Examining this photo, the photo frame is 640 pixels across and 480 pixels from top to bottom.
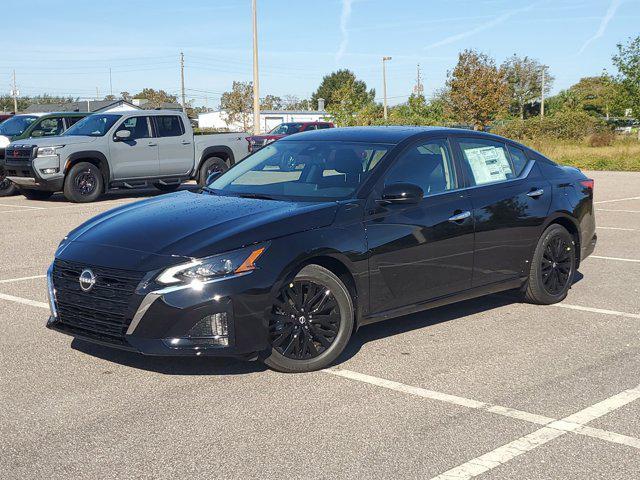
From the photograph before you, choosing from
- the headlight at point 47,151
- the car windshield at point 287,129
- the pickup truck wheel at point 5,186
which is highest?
the car windshield at point 287,129

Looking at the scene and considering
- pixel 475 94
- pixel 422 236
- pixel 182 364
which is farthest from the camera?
pixel 475 94

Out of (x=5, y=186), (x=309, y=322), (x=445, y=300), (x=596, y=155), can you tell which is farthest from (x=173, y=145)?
(x=596, y=155)

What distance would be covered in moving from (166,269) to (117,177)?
1395 centimetres

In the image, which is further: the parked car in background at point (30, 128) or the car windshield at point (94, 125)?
the parked car in background at point (30, 128)

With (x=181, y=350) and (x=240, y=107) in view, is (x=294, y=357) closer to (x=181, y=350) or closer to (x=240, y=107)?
(x=181, y=350)

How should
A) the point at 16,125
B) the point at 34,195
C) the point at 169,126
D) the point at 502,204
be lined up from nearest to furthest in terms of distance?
1. the point at 502,204
2. the point at 169,126
3. the point at 34,195
4. the point at 16,125

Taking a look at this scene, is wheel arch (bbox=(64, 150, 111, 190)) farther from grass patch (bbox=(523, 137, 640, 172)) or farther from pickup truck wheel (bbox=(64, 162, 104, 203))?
grass patch (bbox=(523, 137, 640, 172))

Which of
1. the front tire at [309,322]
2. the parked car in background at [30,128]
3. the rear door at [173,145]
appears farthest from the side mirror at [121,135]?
the front tire at [309,322]

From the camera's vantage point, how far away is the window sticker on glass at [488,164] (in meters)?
6.98

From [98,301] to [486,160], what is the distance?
345 cm

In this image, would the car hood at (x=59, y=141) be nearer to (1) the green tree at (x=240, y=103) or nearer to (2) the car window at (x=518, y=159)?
(2) the car window at (x=518, y=159)

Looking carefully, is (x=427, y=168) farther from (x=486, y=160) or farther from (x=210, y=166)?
(x=210, y=166)

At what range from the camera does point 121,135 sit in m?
18.3

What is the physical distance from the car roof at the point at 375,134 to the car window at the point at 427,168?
0.13 m
